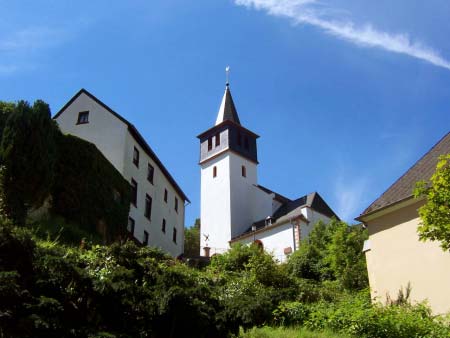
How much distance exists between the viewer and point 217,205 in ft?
178

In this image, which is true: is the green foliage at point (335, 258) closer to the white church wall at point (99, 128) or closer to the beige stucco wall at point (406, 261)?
the beige stucco wall at point (406, 261)

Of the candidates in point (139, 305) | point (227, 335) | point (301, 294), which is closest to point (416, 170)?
point (301, 294)

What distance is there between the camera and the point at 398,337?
40.8 ft

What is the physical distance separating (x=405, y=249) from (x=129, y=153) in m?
16.5

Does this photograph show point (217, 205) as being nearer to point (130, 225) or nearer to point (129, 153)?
point (129, 153)

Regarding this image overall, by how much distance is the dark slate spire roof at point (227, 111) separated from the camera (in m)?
59.0

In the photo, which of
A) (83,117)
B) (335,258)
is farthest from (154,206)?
(335,258)

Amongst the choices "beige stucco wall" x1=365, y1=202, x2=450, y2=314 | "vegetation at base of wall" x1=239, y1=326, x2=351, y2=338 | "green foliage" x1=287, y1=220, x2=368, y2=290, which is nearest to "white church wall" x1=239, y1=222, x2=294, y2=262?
"green foliage" x1=287, y1=220, x2=368, y2=290

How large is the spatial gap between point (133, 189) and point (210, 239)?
2469cm

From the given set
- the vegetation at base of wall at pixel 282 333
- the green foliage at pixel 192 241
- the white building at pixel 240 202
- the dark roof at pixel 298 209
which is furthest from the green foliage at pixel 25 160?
the green foliage at pixel 192 241

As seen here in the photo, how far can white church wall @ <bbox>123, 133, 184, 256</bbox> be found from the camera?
97.2 feet

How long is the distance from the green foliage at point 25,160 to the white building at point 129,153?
398 inches

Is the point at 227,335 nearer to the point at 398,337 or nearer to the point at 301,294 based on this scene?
the point at 398,337

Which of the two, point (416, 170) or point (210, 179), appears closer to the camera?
point (416, 170)
